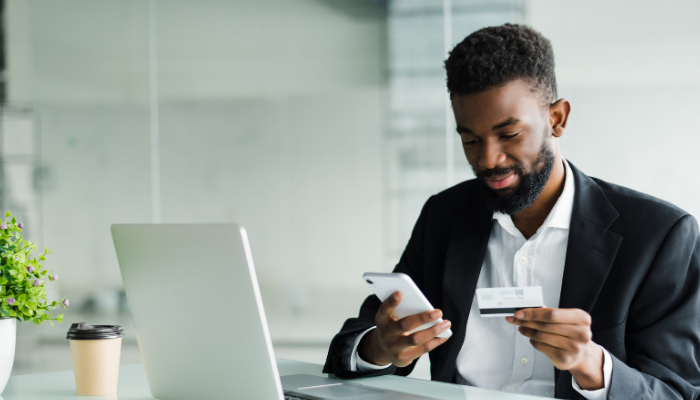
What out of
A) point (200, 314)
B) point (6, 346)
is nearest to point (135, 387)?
point (6, 346)

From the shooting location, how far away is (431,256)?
1665 millimetres

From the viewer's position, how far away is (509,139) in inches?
55.3

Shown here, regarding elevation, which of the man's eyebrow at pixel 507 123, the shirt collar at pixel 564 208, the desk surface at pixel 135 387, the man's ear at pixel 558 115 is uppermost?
the man's ear at pixel 558 115

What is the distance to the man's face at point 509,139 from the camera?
1.39 m

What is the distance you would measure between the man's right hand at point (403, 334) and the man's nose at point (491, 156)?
398 millimetres

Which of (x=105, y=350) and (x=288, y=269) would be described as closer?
(x=105, y=350)

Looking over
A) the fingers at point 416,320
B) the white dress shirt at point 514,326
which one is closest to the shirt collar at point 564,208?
the white dress shirt at point 514,326

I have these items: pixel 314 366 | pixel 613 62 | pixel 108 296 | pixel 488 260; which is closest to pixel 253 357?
pixel 314 366

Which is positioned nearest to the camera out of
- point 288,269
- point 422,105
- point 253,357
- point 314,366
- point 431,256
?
point 253,357

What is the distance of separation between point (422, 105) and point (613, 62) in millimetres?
1074

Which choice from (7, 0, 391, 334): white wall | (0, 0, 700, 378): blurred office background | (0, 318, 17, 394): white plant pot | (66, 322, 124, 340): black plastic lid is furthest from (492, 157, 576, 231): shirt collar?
(7, 0, 391, 334): white wall

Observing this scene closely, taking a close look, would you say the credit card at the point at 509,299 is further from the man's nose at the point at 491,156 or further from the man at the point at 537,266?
the man's nose at the point at 491,156

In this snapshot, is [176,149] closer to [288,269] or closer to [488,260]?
[288,269]

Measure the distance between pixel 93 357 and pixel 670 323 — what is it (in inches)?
43.6
